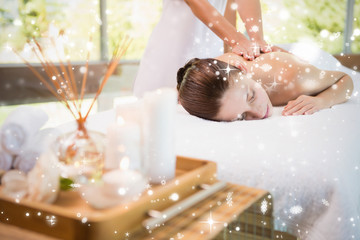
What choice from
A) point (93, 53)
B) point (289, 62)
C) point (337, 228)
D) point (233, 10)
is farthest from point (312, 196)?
point (93, 53)

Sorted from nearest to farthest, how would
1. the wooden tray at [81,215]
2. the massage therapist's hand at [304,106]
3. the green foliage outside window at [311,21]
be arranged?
1. the wooden tray at [81,215]
2. the massage therapist's hand at [304,106]
3. the green foliage outside window at [311,21]

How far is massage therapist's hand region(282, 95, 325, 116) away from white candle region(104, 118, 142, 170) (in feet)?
2.83

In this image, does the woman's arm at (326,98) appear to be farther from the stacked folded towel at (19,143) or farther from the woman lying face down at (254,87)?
the stacked folded towel at (19,143)

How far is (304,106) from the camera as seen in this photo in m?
1.52

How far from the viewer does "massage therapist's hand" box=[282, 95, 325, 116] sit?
1.47 metres

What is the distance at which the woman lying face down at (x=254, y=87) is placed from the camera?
1334 millimetres

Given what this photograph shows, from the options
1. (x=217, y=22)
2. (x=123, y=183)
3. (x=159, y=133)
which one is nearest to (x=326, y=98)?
(x=217, y=22)

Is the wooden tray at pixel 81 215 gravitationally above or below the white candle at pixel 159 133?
below

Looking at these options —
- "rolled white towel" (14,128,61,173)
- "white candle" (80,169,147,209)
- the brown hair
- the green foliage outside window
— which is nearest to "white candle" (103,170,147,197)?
"white candle" (80,169,147,209)

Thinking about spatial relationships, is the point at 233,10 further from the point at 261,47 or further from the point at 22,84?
A: the point at 22,84

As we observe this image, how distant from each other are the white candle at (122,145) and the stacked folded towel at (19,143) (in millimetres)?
172

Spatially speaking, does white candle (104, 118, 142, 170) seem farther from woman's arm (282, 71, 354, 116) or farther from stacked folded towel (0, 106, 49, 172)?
woman's arm (282, 71, 354, 116)

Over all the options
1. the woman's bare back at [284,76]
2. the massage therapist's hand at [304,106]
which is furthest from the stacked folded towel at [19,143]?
the woman's bare back at [284,76]

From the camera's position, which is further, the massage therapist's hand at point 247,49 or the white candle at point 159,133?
the massage therapist's hand at point 247,49
